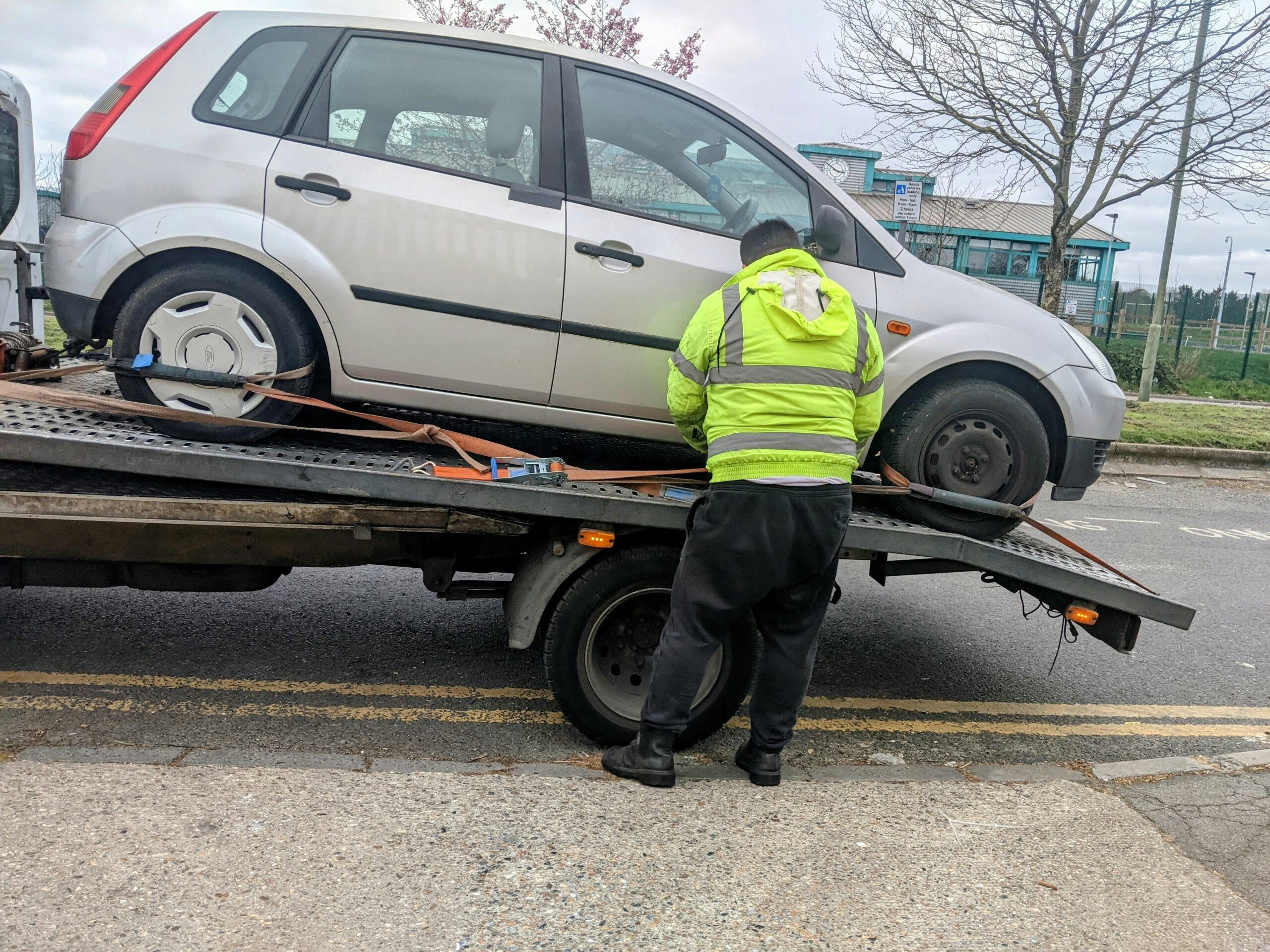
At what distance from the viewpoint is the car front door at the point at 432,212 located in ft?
11.7

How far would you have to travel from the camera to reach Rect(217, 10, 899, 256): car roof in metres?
3.73

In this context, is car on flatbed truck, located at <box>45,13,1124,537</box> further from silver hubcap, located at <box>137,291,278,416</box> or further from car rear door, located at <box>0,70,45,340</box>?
car rear door, located at <box>0,70,45,340</box>

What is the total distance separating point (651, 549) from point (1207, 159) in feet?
38.1

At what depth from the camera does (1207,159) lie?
1206 cm

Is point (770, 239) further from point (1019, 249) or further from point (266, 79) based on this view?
point (1019, 249)

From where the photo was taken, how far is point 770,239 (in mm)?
3326


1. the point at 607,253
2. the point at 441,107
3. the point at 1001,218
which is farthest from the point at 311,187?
the point at 1001,218

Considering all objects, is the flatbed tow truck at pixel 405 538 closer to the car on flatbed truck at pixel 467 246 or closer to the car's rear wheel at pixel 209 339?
the car's rear wheel at pixel 209 339

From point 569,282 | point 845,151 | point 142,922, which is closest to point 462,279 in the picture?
point 569,282

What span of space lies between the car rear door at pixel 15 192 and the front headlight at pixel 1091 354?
14.7 feet

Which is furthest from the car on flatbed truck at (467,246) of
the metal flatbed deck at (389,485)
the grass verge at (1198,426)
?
the grass verge at (1198,426)

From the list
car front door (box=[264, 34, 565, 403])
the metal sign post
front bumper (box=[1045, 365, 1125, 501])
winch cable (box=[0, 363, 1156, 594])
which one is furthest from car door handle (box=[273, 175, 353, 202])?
the metal sign post

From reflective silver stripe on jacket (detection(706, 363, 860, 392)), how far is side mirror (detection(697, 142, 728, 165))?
1.08 meters

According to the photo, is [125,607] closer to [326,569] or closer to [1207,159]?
[326,569]
